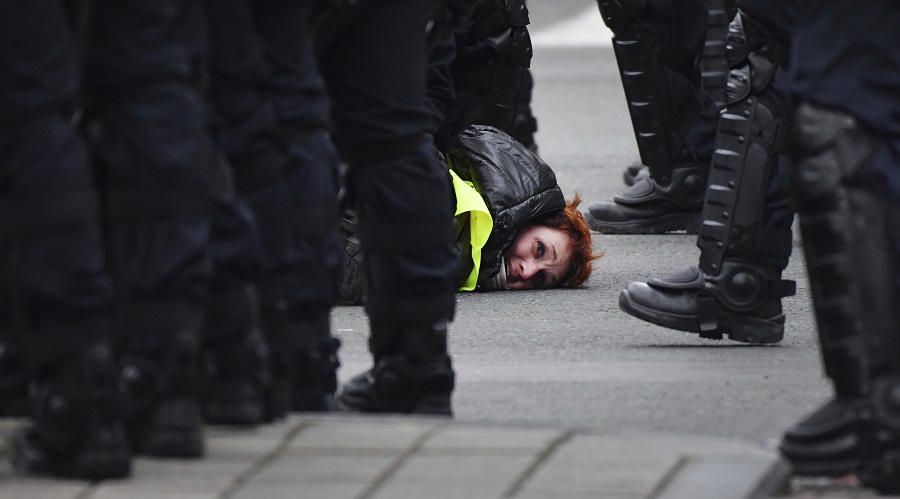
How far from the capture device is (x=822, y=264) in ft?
11.2

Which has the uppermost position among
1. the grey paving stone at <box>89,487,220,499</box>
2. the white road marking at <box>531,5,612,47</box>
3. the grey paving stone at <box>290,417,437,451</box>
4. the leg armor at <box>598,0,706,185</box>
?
the white road marking at <box>531,5,612,47</box>

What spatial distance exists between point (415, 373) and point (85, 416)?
3.28 feet

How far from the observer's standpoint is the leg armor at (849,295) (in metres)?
3.32

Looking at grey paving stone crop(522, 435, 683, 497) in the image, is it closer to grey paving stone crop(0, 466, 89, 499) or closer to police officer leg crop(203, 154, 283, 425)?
police officer leg crop(203, 154, 283, 425)

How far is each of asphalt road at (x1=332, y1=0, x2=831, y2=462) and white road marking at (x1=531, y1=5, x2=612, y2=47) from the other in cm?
1069

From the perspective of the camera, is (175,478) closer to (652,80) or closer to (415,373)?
(415,373)

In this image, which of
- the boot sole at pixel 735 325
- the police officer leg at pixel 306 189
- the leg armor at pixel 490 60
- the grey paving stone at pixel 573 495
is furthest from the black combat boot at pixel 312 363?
Answer: the leg armor at pixel 490 60

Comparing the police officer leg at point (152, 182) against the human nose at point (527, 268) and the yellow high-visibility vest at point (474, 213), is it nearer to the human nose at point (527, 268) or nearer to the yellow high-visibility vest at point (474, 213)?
the yellow high-visibility vest at point (474, 213)

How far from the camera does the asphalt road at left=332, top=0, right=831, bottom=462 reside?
4.21m

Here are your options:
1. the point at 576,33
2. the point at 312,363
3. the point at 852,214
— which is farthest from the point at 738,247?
the point at 576,33

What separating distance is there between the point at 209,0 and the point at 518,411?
4.10 ft

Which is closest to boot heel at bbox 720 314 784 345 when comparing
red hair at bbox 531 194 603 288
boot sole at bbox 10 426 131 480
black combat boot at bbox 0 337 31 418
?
red hair at bbox 531 194 603 288

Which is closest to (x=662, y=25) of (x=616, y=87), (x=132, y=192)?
(x=132, y=192)

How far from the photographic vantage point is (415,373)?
398 centimetres
